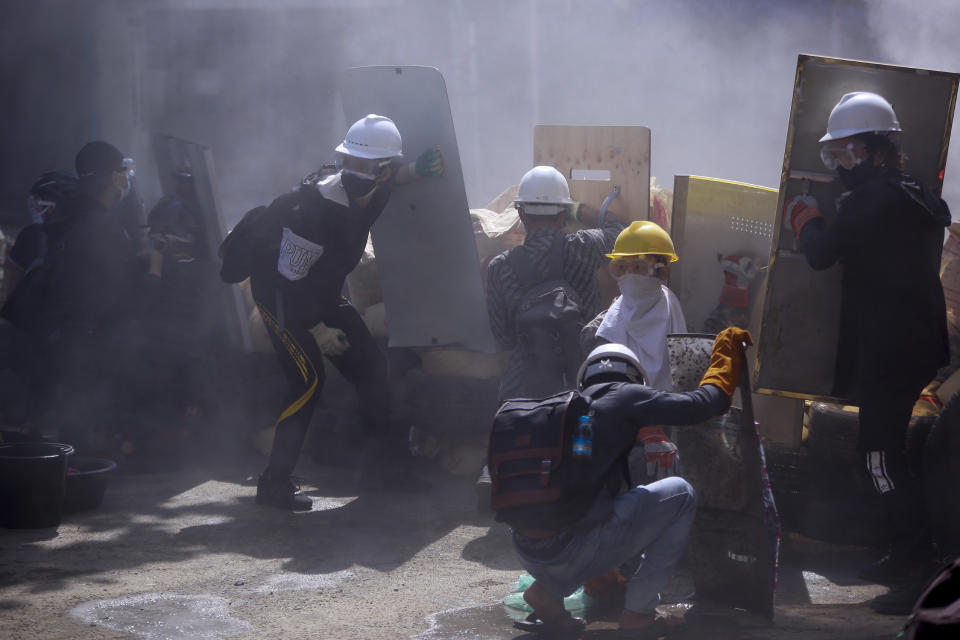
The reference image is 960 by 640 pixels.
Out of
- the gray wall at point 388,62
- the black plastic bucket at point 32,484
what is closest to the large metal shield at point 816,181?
the black plastic bucket at point 32,484

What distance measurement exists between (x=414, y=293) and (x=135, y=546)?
6.94 ft

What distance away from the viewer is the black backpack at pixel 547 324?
4633 millimetres

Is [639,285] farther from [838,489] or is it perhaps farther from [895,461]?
[838,489]

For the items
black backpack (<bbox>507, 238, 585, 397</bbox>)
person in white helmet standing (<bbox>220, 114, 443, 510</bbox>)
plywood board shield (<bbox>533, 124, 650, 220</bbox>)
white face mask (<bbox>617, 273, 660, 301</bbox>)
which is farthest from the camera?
plywood board shield (<bbox>533, 124, 650, 220</bbox>)

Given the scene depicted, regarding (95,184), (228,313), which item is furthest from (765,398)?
(95,184)

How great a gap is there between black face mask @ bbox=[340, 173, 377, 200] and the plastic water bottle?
2422mm

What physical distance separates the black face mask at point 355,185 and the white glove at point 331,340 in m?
0.69

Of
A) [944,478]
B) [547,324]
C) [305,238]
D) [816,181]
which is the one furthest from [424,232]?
[944,478]

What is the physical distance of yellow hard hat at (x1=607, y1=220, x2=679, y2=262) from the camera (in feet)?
13.1

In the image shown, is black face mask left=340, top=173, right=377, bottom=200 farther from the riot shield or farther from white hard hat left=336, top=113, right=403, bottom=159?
the riot shield

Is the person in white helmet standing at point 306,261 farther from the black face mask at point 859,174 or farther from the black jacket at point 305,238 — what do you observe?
the black face mask at point 859,174

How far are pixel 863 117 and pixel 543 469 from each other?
2.00 m

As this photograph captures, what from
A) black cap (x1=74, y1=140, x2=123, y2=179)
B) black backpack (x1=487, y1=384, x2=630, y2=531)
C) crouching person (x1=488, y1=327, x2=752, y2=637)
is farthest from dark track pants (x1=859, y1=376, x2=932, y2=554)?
black cap (x1=74, y1=140, x2=123, y2=179)

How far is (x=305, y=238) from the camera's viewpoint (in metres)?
4.92
